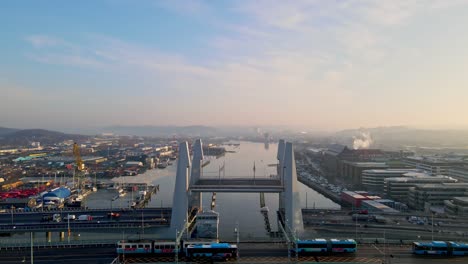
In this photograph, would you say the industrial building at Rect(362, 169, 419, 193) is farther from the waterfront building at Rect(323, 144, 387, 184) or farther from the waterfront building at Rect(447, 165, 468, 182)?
the waterfront building at Rect(323, 144, 387, 184)

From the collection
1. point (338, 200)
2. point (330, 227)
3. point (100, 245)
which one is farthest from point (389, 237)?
point (338, 200)

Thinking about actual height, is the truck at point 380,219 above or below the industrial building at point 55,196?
above

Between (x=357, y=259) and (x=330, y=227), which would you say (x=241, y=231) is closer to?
(x=330, y=227)

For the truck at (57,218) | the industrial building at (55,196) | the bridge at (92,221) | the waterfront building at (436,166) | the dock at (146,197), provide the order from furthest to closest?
the waterfront building at (436,166)
the dock at (146,197)
the industrial building at (55,196)
the truck at (57,218)
the bridge at (92,221)

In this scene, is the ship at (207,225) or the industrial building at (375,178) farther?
the industrial building at (375,178)

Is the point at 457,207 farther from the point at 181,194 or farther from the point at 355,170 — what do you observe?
the point at 181,194

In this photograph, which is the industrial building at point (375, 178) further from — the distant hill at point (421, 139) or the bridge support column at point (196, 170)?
the distant hill at point (421, 139)

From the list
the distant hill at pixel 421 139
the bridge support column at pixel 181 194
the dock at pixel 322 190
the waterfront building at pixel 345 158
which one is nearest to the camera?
the bridge support column at pixel 181 194

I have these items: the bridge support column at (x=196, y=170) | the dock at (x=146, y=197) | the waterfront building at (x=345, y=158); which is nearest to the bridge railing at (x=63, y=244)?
the bridge support column at (x=196, y=170)
